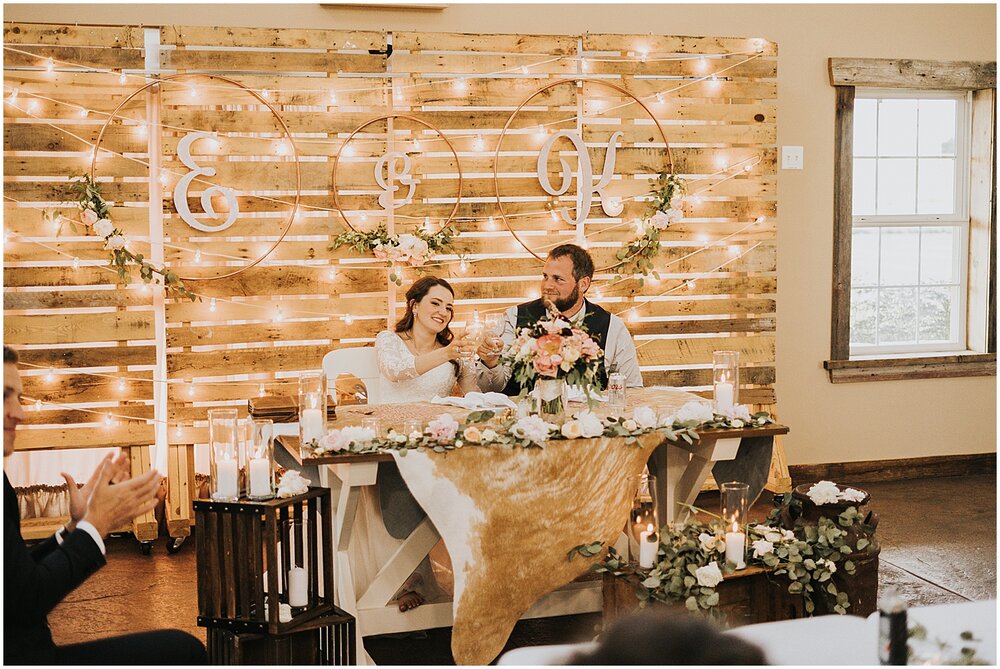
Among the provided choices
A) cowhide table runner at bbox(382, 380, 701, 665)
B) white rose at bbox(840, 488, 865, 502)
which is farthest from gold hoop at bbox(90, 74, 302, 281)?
white rose at bbox(840, 488, 865, 502)

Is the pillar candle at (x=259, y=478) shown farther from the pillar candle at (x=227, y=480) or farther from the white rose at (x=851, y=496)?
the white rose at (x=851, y=496)

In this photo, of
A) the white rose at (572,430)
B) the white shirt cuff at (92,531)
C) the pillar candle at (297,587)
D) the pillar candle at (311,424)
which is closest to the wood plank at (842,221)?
the white rose at (572,430)

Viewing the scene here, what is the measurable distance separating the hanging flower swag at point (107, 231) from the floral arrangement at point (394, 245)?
2.75ft

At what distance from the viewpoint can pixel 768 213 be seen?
5.26 m

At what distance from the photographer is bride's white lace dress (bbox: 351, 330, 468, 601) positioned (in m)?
3.49

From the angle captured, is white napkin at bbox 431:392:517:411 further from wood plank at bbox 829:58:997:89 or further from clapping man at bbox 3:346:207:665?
wood plank at bbox 829:58:997:89

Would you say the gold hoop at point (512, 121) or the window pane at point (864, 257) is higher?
the gold hoop at point (512, 121)

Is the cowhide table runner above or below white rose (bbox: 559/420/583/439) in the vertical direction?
below

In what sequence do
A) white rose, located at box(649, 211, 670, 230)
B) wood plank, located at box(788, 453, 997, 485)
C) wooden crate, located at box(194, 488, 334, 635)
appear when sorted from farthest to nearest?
wood plank, located at box(788, 453, 997, 485)
white rose, located at box(649, 211, 670, 230)
wooden crate, located at box(194, 488, 334, 635)

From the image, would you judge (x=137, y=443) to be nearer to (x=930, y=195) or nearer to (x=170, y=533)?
(x=170, y=533)

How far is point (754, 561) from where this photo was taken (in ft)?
10.4

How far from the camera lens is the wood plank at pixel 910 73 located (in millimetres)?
5359

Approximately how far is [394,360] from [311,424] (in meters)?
1.01

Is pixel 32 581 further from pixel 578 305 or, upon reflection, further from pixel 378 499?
pixel 578 305
